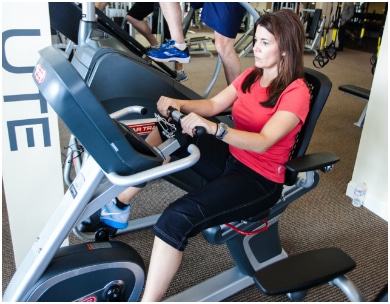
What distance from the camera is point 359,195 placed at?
261 cm

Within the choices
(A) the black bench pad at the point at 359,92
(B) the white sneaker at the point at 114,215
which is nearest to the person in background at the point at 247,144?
(B) the white sneaker at the point at 114,215

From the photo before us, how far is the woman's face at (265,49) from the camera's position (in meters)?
1.54

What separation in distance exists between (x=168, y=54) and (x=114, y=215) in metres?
1.16

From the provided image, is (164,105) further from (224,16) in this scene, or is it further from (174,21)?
(224,16)

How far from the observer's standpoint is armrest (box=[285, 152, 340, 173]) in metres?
1.45

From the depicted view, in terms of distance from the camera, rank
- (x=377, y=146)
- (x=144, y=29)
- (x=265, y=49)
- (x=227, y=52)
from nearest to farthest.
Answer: (x=265, y=49), (x=377, y=146), (x=227, y=52), (x=144, y=29)

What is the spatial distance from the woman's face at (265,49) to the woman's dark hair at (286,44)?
0.01 m

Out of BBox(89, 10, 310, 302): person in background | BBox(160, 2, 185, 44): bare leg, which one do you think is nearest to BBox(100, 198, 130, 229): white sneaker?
BBox(89, 10, 310, 302): person in background

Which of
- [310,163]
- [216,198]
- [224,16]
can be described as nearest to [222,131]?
[216,198]

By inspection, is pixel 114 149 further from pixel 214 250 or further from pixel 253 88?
pixel 214 250

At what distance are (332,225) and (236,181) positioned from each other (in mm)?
1137

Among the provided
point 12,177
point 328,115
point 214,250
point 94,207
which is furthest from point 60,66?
point 328,115

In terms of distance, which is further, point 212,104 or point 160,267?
point 212,104

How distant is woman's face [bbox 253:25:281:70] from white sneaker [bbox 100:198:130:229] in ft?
3.10
